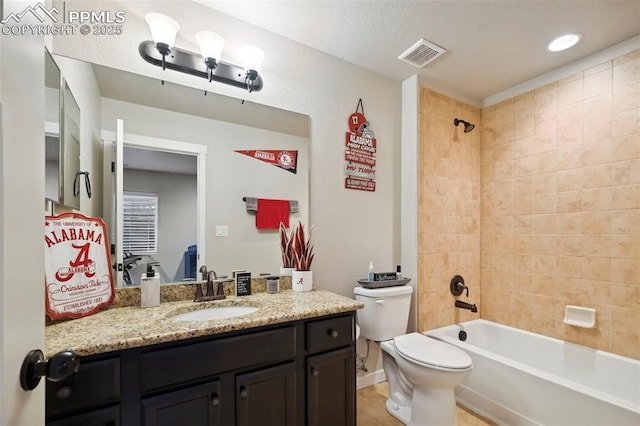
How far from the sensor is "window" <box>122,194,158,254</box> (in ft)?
4.85

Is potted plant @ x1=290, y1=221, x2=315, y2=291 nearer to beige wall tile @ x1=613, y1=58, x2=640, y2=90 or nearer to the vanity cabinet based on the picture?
the vanity cabinet

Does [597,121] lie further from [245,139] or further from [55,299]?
[55,299]

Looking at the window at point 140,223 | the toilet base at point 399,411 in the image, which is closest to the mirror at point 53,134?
the window at point 140,223

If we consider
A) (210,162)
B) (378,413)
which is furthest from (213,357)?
(378,413)

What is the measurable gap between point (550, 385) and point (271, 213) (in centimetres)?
193

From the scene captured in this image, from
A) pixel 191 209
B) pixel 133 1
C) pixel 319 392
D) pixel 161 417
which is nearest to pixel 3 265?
pixel 161 417

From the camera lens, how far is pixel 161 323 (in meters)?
1.20

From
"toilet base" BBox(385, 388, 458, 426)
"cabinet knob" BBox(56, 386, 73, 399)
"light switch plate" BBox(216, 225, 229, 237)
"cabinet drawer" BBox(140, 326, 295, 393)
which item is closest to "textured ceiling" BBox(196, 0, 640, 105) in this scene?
"light switch plate" BBox(216, 225, 229, 237)

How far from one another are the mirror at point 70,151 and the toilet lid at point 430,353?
1.92 metres

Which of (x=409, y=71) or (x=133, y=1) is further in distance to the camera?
(x=409, y=71)

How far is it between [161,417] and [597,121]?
311 cm

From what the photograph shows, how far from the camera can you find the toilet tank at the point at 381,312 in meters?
2.04

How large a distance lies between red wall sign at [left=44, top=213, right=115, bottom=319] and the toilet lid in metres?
1.63

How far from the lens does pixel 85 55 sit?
1.40 m
